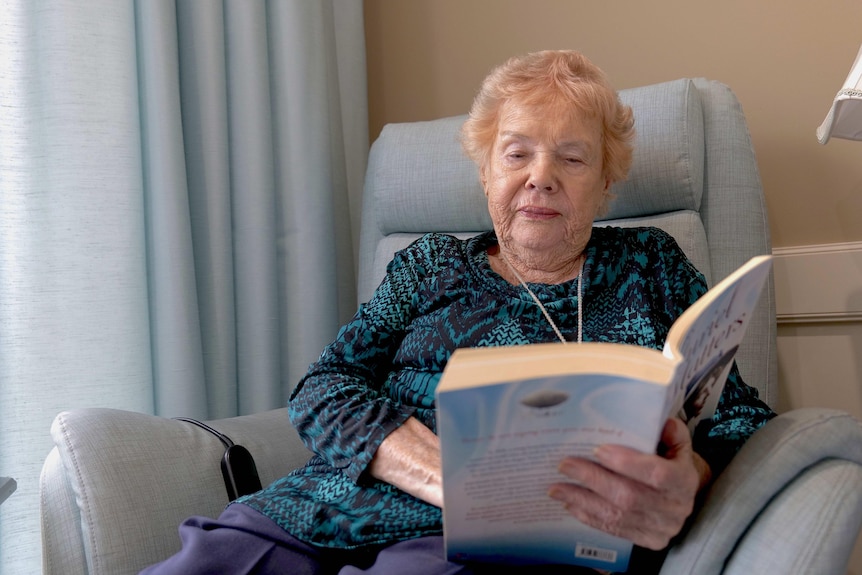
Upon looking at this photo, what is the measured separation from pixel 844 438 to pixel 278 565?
670mm

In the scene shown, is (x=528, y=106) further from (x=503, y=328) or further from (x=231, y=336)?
(x=231, y=336)

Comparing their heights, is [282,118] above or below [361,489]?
above

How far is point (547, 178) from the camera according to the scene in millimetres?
1258

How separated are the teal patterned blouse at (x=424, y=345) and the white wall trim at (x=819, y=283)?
1.71 feet

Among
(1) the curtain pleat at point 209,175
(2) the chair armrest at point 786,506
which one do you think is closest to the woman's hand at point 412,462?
(2) the chair armrest at point 786,506

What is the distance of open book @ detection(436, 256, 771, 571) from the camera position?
0.69 metres

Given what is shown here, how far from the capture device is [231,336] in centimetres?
179

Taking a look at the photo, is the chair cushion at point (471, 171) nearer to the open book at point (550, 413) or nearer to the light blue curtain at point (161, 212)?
the light blue curtain at point (161, 212)

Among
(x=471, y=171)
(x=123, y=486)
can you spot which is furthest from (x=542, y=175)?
(x=123, y=486)

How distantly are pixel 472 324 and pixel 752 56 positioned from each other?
0.95 meters

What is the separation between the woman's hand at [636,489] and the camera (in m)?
0.77

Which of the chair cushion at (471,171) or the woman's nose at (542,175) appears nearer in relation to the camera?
the woman's nose at (542,175)

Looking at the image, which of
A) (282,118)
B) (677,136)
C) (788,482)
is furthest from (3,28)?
(788,482)

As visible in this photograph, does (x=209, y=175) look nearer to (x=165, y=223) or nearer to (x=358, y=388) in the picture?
(x=165, y=223)
